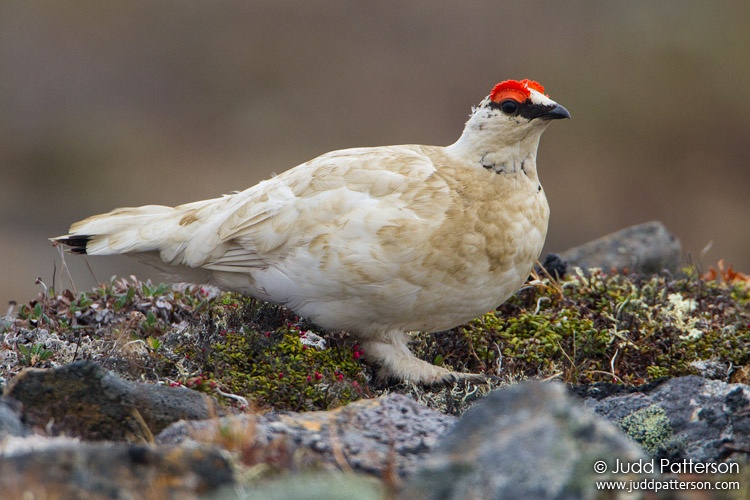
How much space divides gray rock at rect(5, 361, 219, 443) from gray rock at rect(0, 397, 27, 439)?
0.12 m

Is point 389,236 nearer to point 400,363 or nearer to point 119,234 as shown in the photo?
point 400,363

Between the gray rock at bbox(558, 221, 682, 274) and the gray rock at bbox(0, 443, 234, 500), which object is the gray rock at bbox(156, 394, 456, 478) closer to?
the gray rock at bbox(0, 443, 234, 500)

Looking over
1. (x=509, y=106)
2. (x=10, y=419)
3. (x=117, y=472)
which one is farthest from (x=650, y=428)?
(x=10, y=419)

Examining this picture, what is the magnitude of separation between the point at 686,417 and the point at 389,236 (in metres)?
1.66

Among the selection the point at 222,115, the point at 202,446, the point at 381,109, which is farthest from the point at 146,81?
the point at 202,446

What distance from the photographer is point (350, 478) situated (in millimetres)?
2645

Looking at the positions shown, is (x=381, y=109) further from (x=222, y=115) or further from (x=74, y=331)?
(x=74, y=331)

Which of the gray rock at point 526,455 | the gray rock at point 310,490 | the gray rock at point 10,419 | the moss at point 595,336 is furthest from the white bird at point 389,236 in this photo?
the gray rock at point 310,490

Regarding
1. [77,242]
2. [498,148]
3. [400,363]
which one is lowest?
[400,363]

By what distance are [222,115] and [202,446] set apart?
14.0 metres

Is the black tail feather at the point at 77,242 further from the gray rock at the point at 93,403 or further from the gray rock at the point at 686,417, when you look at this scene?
the gray rock at the point at 686,417

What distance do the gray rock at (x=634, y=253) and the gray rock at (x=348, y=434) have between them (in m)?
3.73

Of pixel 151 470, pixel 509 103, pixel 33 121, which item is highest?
pixel 33 121

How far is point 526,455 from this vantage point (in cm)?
258
